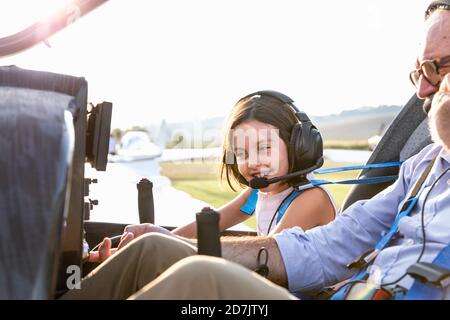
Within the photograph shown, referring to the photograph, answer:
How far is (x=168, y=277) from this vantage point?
2.84 ft

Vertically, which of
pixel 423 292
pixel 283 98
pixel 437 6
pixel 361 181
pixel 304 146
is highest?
pixel 437 6

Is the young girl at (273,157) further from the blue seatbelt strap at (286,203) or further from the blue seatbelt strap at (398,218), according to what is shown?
the blue seatbelt strap at (398,218)

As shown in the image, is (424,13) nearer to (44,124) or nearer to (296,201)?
(296,201)

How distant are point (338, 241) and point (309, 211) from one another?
318mm

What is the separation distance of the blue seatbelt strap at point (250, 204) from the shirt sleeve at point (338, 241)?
0.63 metres

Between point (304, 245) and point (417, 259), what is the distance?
0.87 feet

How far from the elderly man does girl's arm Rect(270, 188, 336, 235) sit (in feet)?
0.88

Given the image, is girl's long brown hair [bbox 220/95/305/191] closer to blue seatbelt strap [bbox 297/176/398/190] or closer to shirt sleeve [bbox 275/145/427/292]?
blue seatbelt strap [bbox 297/176/398/190]

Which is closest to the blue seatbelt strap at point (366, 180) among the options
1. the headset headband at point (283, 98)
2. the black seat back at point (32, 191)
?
the headset headband at point (283, 98)

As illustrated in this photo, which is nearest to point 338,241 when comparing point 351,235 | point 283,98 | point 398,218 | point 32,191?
point 351,235

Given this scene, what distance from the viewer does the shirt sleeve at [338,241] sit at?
138 cm

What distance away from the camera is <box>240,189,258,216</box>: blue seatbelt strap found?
6.74ft

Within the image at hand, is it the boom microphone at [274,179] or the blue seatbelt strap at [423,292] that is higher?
the boom microphone at [274,179]

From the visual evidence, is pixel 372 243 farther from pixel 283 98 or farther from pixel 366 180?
pixel 283 98
